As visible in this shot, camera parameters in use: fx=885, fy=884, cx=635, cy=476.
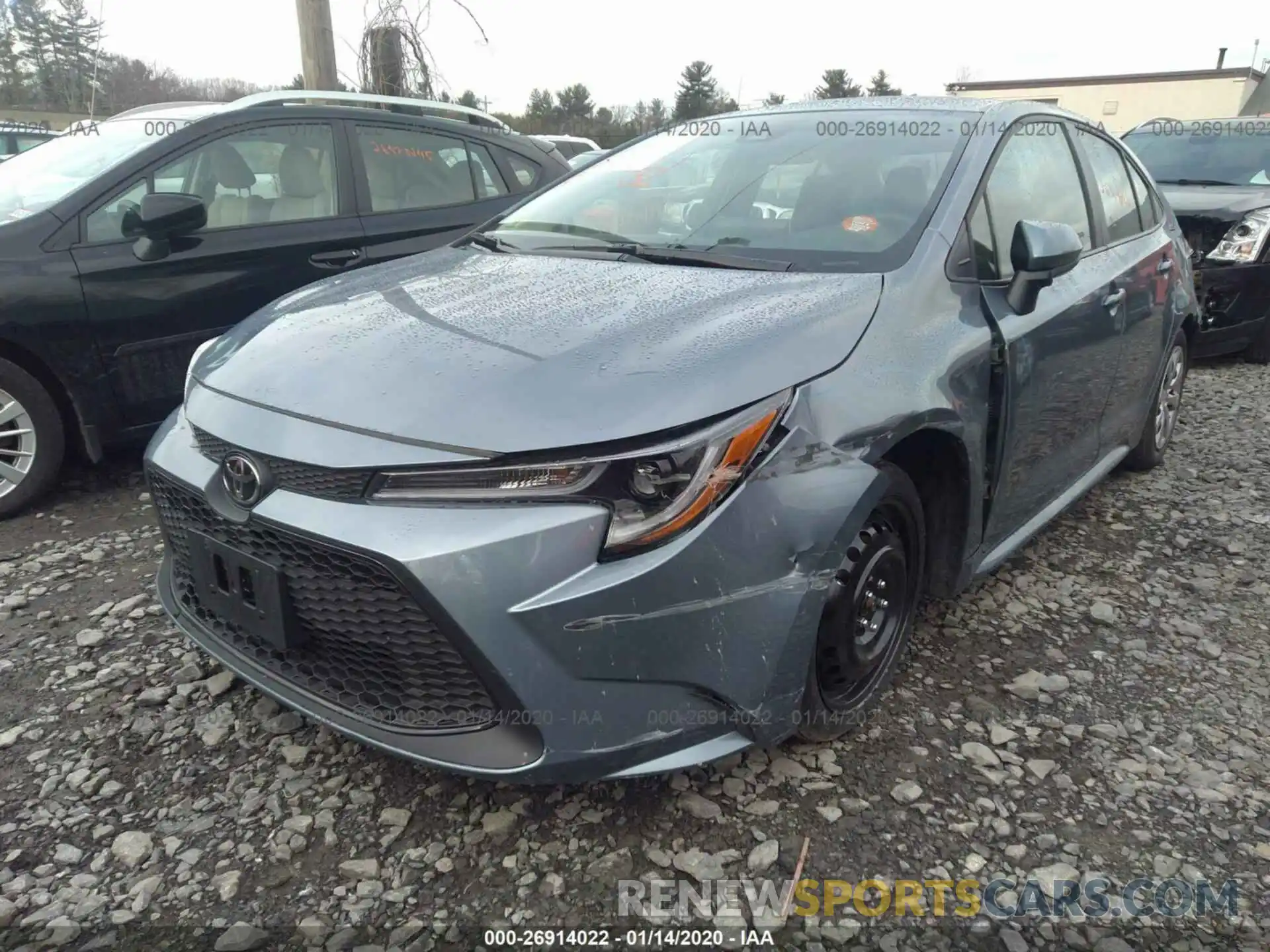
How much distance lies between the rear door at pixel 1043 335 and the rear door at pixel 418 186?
9.28 feet

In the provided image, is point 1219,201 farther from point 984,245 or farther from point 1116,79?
point 1116,79

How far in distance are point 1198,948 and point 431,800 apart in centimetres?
161

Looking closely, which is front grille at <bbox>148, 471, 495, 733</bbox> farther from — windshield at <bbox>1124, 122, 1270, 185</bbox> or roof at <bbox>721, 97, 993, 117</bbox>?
windshield at <bbox>1124, 122, 1270, 185</bbox>

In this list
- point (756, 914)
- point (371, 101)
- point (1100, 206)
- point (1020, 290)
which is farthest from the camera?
point (371, 101)

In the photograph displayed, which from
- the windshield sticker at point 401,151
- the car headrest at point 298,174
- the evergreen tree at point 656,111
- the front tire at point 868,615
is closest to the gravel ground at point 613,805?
the front tire at point 868,615

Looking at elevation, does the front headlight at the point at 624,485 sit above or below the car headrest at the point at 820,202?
below

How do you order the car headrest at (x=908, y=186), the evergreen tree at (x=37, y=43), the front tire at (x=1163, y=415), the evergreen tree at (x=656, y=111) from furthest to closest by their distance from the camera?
1. the evergreen tree at (x=656, y=111)
2. the evergreen tree at (x=37, y=43)
3. the front tire at (x=1163, y=415)
4. the car headrest at (x=908, y=186)

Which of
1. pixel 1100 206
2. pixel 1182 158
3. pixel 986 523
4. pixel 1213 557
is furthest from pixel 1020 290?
pixel 1182 158

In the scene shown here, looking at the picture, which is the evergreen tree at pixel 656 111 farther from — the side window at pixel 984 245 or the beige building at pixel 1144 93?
the side window at pixel 984 245

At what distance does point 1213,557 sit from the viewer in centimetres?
339

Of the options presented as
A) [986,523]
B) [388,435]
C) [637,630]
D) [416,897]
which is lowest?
[416,897]

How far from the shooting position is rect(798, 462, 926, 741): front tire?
204 cm

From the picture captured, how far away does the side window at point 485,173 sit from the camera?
484 cm

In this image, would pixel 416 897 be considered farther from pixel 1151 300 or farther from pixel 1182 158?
pixel 1182 158
